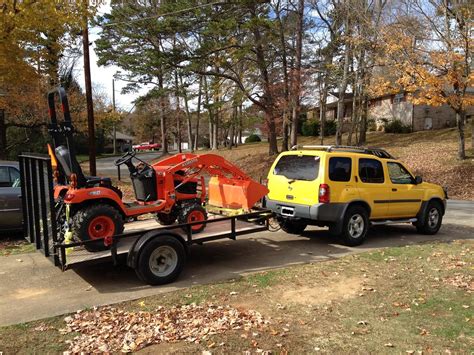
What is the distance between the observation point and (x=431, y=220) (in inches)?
399

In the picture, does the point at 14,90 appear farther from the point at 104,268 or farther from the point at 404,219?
the point at 404,219

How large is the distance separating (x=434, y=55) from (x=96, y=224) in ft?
53.7

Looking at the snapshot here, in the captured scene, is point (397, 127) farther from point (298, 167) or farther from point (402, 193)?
point (298, 167)

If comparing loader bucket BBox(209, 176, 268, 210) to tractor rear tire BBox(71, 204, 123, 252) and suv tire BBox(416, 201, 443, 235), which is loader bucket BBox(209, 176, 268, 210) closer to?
tractor rear tire BBox(71, 204, 123, 252)

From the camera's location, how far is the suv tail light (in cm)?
835

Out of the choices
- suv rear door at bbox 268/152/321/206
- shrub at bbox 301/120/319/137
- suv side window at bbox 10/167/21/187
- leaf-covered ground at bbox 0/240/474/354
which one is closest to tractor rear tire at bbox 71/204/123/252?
leaf-covered ground at bbox 0/240/474/354

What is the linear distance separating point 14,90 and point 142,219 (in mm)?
15002

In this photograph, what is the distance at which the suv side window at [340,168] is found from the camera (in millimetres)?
8562

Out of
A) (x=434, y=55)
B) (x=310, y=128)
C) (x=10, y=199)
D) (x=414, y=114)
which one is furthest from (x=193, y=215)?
(x=310, y=128)

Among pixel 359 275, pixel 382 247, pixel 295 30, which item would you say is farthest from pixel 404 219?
pixel 295 30

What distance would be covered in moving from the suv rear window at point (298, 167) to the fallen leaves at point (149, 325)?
397 centimetres

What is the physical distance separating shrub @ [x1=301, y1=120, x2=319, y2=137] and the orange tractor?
3591cm

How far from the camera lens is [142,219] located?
8.29 meters

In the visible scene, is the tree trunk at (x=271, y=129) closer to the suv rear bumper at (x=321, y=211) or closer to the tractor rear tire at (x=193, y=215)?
the suv rear bumper at (x=321, y=211)
